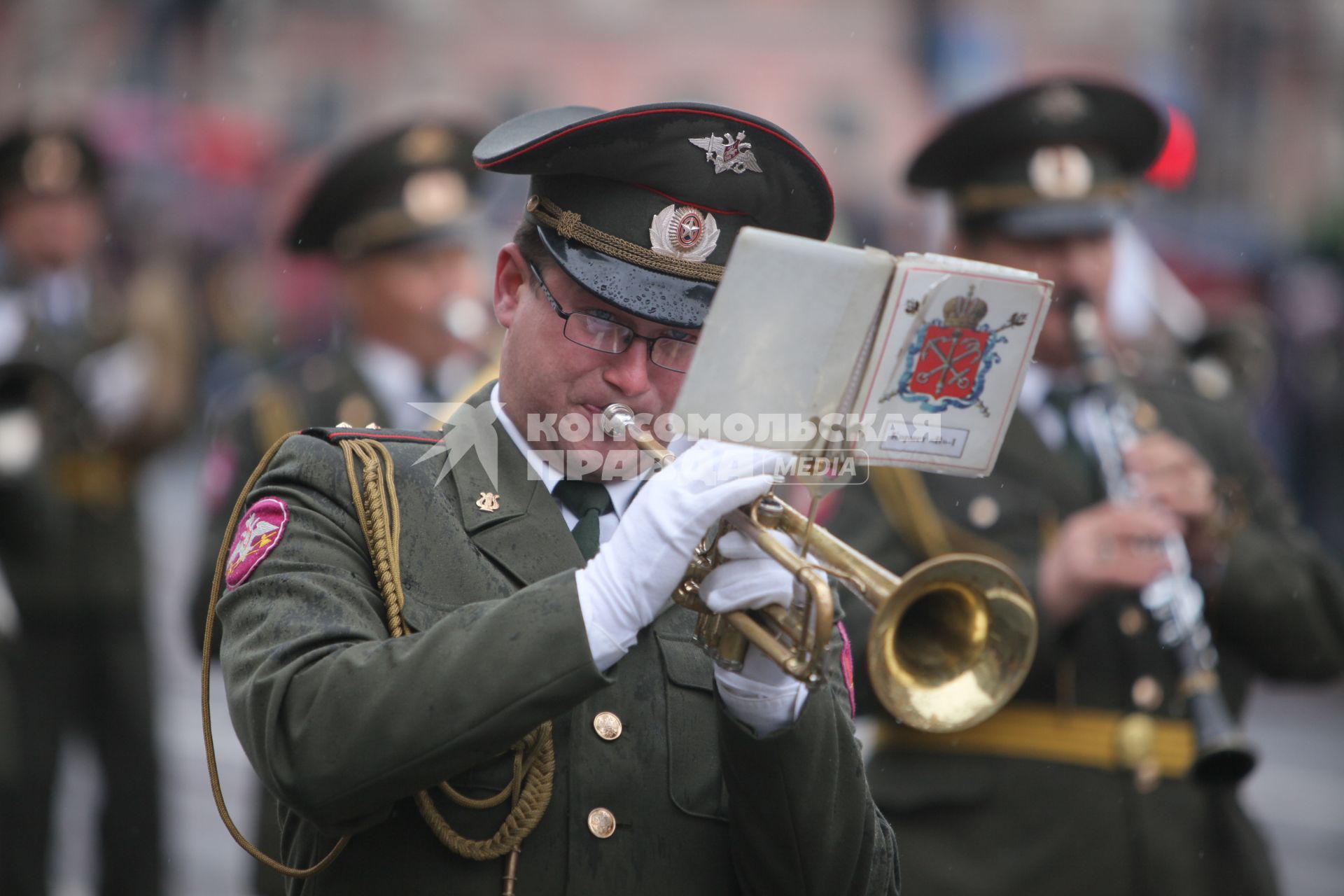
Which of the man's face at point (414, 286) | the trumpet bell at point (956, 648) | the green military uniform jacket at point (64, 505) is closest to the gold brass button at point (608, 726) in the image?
the trumpet bell at point (956, 648)

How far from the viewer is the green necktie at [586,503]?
2.84 meters

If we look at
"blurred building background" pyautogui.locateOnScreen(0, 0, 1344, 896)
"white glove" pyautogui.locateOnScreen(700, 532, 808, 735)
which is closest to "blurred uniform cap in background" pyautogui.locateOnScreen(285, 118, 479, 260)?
"white glove" pyautogui.locateOnScreen(700, 532, 808, 735)

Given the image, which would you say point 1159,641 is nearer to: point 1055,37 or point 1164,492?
point 1164,492

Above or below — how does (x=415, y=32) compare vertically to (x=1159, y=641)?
below

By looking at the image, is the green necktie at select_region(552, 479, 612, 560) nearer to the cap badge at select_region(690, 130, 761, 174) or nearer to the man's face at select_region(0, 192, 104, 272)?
the cap badge at select_region(690, 130, 761, 174)

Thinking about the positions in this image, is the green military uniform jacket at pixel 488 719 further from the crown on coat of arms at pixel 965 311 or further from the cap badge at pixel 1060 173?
the cap badge at pixel 1060 173

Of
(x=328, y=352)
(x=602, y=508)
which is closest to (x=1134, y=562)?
(x=602, y=508)

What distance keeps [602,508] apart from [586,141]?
606mm

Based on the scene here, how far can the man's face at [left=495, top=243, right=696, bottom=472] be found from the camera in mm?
2711

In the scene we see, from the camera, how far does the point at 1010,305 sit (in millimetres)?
2451

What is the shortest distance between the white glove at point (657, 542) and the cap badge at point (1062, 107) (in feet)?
9.49

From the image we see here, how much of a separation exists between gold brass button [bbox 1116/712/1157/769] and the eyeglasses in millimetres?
2219

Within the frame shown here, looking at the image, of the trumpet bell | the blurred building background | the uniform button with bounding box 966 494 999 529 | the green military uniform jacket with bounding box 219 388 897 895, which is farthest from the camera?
the blurred building background

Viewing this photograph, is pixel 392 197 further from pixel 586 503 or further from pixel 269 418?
pixel 586 503
